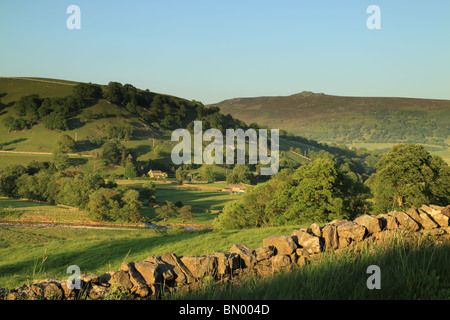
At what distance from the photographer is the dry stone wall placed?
22.6 feet

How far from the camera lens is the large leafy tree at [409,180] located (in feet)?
126

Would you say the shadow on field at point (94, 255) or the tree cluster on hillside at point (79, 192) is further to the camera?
the tree cluster on hillside at point (79, 192)

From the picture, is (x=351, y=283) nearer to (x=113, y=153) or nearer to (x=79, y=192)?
(x=79, y=192)

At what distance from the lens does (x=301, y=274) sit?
6.21m

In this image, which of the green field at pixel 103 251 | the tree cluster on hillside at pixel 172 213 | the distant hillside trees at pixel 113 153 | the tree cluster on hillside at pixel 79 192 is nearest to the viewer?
the green field at pixel 103 251

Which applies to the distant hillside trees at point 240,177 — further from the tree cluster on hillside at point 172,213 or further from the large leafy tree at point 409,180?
the large leafy tree at point 409,180

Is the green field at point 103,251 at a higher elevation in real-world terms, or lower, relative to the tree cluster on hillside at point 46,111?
lower

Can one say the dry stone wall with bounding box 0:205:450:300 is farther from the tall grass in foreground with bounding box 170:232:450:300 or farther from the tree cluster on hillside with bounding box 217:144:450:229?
the tree cluster on hillside with bounding box 217:144:450:229

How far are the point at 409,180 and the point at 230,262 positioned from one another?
3617 cm

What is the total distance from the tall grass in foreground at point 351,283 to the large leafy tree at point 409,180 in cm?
3444

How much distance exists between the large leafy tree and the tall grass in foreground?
34438 mm

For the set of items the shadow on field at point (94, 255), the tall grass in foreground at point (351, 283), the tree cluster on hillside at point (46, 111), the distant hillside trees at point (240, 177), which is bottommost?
the distant hillside trees at point (240, 177)

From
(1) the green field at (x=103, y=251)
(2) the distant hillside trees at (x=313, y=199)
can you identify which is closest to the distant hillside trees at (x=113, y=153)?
(2) the distant hillside trees at (x=313, y=199)
